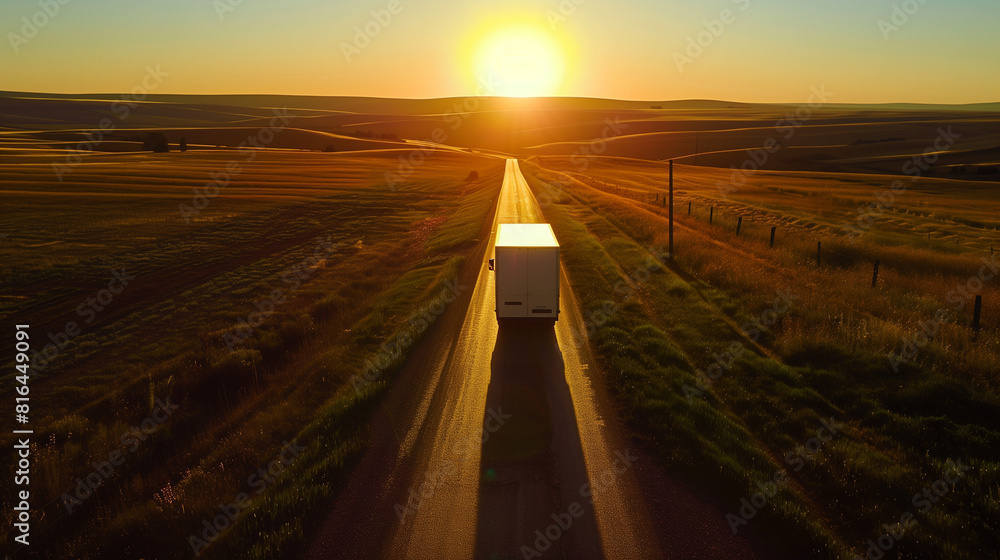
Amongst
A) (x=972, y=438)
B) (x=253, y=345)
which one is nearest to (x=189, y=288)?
(x=253, y=345)

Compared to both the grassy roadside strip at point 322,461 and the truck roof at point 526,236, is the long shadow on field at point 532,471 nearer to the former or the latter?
the grassy roadside strip at point 322,461

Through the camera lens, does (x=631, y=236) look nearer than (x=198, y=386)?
No

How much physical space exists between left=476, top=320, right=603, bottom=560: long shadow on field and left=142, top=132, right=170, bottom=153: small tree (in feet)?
338

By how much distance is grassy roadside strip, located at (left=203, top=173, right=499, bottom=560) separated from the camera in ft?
25.0

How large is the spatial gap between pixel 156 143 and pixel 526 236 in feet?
333

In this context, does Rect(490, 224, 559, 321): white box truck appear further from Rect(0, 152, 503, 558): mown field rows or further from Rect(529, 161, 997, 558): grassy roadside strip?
Rect(0, 152, 503, 558): mown field rows

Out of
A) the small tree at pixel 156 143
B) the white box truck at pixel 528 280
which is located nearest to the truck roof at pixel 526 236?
the white box truck at pixel 528 280

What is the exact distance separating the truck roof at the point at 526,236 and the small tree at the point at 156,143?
9758 cm

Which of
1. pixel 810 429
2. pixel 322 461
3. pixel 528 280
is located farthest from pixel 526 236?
pixel 322 461

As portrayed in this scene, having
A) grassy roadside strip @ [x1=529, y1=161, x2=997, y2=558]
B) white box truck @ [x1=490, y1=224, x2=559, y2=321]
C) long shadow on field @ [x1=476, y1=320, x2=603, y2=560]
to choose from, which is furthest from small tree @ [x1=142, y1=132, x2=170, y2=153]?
long shadow on field @ [x1=476, y1=320, x2=603, y2=560]

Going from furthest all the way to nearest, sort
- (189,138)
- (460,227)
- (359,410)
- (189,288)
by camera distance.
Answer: (189,138) < (460,227) < (189,288) < (359,410)

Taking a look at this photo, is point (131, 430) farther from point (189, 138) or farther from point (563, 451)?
point (189, 138)

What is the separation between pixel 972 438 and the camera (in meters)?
9.88

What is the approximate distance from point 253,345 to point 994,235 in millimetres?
45590
